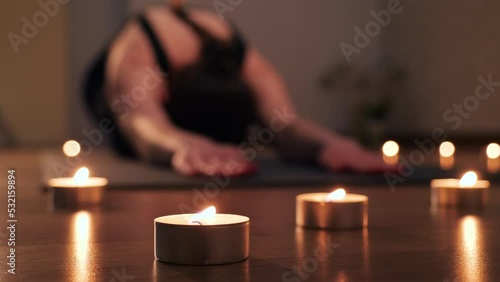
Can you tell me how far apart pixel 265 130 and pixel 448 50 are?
2827 mm

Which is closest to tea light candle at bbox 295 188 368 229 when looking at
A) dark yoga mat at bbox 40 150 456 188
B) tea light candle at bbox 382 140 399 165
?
dark yoga mat at bbox 40 150 456 188

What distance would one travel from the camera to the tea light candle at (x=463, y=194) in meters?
1.65

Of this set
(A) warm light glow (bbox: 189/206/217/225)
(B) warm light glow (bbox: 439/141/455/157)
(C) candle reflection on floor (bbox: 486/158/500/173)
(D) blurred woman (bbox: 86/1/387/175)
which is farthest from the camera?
(B) warm light glow (bbox: 439/141/455/157)

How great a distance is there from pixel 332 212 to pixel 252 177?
1021 mm

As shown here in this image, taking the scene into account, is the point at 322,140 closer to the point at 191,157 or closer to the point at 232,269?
the point at 191,157

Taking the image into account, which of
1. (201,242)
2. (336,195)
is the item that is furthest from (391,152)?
(201,242)

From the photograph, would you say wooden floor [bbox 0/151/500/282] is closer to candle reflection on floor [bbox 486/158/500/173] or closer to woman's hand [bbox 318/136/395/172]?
woman's hand [bbox 318/136/395/172]

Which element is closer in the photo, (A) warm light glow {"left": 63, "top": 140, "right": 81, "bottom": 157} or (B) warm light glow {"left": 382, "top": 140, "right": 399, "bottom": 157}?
(B) warm light glow {"left": 382, "top": 140, "right": 399, "bottom": 157}

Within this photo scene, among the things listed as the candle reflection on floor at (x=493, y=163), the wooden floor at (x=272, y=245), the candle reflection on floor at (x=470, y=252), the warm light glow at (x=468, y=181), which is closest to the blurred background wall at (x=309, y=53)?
the candle reflection on floor at (x=493, y=163)

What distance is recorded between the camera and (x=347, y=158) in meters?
2.48

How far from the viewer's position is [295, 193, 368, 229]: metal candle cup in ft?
4.32

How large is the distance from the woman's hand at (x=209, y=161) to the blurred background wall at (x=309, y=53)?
3052 mm

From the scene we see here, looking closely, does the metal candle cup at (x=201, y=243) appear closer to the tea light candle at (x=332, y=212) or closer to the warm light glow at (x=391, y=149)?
the tea light candle at (x=332, y=212)

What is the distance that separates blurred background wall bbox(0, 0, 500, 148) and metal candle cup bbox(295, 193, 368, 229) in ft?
12.5
